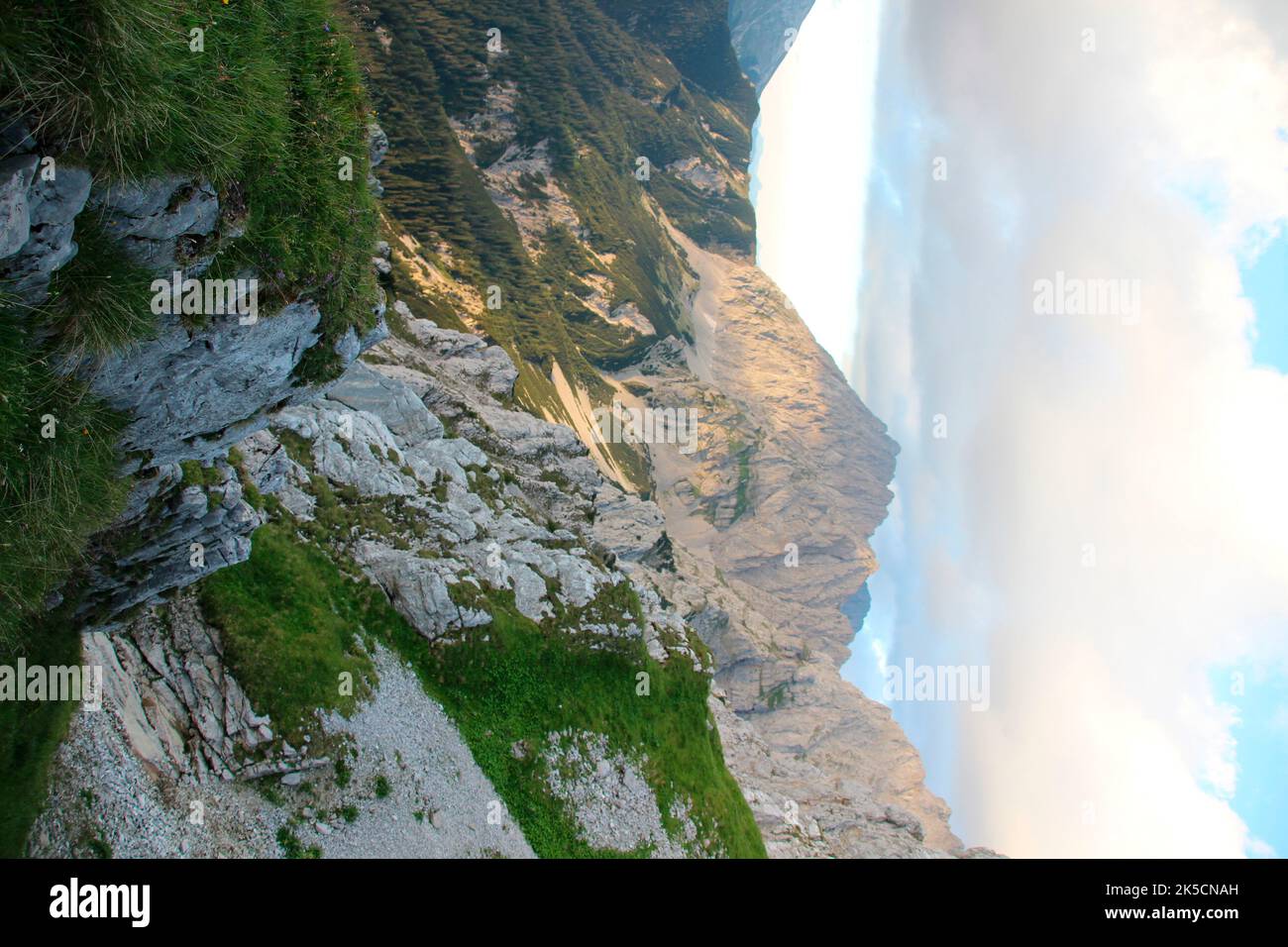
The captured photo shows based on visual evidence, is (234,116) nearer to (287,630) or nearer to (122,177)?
(122,177)

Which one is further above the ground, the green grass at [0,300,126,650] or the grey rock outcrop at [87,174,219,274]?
the grey rock outcrop at [87,174,219,274]

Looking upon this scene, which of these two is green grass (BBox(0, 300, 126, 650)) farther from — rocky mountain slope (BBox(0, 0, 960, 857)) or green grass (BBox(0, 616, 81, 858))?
green grass (BBox(0, 616, 81, 858))

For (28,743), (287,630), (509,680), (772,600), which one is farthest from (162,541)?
(772,600)

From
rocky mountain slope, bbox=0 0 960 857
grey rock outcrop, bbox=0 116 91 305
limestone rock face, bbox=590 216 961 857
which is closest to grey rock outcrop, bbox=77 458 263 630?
rocky mountain slope, bbox=0 0 960 857

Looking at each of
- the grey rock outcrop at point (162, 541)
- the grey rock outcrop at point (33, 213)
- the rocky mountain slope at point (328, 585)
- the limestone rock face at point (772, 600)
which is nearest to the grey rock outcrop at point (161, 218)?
the rocky mountain slope at point (328, 585)

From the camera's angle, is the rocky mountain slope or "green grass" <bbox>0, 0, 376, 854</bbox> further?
the rocky mountain slope

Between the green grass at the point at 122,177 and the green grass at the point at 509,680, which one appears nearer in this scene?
the green grass at the point at 122,177

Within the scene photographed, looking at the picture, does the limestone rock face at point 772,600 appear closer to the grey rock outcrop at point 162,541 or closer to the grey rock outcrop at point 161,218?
the grey rock outcrop at point 162,541

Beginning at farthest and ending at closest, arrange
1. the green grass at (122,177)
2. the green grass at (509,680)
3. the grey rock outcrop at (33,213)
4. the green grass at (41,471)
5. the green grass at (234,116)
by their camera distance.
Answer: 1. the green grass at (509,680)
2. the green grass at (41,471)
3. the green grass at (122,177)
4. the green grass at (234,116)
5. the grey rock outcrop at (33,213)
